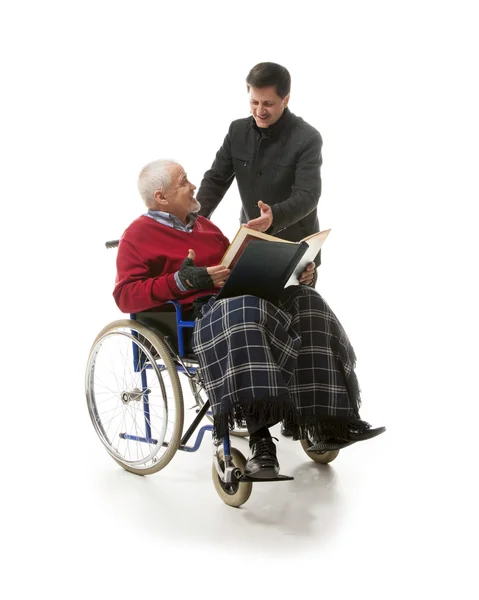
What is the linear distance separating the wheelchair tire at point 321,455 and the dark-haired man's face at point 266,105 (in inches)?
52.8

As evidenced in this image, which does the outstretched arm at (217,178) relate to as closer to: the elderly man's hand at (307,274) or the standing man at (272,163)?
the standing man at (272,163)

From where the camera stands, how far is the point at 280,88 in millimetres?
3283

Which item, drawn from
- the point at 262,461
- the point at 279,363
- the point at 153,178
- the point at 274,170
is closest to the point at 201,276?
the point at 279,363

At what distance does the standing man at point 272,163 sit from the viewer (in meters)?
3.25

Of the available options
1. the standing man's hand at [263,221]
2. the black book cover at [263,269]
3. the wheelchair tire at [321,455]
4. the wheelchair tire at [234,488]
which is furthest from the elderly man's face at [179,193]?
the wheelchair tire at [321,455]

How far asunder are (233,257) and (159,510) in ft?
3.09

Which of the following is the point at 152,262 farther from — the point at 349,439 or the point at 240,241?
the point at 349,439

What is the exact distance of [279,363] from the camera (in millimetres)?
2730

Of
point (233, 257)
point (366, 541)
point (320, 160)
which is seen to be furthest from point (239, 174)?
point (366, 541)

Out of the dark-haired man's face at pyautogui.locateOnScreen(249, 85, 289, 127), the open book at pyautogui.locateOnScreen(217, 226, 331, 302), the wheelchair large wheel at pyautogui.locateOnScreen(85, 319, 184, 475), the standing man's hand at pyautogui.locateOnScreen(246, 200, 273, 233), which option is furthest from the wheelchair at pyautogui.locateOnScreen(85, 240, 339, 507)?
the dark-haired man's face at pyautogui.locateOnScreen(249, 85, 289, 127)

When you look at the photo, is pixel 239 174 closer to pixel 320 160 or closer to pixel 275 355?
pixel 320 160

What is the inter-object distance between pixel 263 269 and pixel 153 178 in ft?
2.04

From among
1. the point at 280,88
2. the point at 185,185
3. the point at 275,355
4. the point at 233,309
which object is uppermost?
the point at 280,88

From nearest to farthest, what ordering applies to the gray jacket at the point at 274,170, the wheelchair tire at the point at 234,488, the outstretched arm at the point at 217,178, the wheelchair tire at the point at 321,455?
1. the wheelchair tire at the point at 234,488
2. the wheelchair tire at the point at 321,455
3. the gray jacket at the point at 274,170
4. the outstretched arm at the point at 217,178
